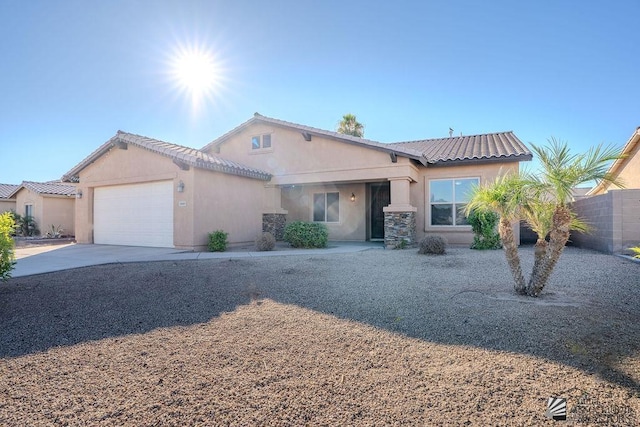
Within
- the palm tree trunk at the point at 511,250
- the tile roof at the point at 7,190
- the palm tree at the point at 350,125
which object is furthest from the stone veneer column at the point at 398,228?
the tile roof at the point at 7,190

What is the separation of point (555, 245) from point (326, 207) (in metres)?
12.5

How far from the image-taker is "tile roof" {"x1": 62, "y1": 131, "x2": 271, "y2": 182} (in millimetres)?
11995

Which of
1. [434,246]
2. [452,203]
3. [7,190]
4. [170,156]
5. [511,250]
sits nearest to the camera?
[511,250]

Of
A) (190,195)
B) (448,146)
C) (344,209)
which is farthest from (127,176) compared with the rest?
(448,146)

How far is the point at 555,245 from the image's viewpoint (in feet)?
17.2

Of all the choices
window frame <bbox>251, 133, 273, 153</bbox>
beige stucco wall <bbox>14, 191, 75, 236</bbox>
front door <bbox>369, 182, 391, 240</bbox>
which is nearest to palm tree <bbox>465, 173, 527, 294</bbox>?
front door <bbox>369, 182, 391, 240</bbox>

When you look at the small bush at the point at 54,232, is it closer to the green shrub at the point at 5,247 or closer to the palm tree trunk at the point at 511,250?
the green shrub at the point at 5,247

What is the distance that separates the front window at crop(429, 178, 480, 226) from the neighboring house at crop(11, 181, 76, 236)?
23986 millimetres

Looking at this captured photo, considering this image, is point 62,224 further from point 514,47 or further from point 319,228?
point 514,47

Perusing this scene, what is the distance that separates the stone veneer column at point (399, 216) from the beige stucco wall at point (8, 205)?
29.3 metres

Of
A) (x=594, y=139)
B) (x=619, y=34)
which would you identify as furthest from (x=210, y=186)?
(x=619, y=34)

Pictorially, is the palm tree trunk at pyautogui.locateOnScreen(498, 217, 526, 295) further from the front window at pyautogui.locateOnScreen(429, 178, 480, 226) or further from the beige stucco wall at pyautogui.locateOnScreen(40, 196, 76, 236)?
the beige stucco wall at pyautogui.locateOnScreen(40, 196, 76, 236)

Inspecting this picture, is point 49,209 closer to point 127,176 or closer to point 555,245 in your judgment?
point 127,176

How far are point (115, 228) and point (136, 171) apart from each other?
112 inches
